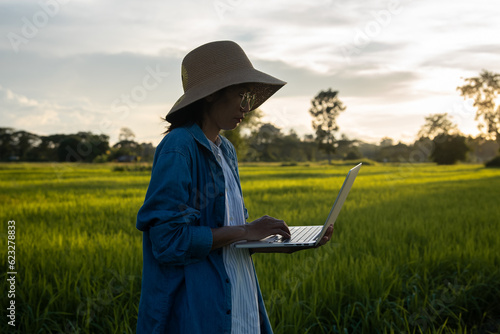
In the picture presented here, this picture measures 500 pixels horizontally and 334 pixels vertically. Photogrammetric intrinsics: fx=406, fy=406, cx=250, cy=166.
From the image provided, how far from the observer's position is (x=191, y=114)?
1.42m

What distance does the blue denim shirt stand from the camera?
1.19 metres

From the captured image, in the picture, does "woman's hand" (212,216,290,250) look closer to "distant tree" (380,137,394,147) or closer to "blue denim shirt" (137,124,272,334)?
"blue denim shirt" (137,124,272,334)

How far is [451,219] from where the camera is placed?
6113 mm

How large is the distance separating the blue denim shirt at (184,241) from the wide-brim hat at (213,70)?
0.12 meters

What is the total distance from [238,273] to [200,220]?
241 millimetres

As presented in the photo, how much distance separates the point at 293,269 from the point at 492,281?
1664 millimetres

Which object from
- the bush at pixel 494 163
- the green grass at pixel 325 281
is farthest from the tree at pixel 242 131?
the green grass at pixel 325 281

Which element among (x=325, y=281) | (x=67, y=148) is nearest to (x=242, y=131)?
(x=67, y=148)

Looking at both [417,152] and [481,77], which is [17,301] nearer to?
[481,77]

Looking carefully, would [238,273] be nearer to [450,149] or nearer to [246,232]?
[246,232]

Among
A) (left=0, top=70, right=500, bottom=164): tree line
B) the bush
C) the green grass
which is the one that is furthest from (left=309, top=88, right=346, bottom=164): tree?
the green grass

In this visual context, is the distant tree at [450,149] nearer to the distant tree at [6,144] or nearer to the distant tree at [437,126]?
the distant tree at [437,126]

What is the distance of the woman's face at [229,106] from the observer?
53.9 inches

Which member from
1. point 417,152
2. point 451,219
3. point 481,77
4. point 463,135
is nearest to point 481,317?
point 451,219
